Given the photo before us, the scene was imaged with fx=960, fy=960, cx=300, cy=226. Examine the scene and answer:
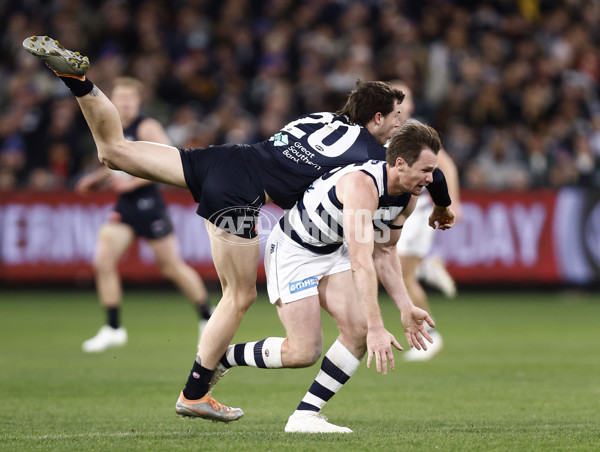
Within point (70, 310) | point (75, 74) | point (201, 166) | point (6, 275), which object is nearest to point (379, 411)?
point (201, 166)

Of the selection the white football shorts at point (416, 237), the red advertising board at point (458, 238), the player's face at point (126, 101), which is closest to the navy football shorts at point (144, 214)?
the player's face at point (126, 101)

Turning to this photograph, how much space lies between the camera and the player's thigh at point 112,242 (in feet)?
34.1

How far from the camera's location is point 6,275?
625 inches

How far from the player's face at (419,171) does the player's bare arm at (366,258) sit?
8.9 inches

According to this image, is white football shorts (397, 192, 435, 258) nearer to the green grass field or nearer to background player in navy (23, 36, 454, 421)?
the green grass field

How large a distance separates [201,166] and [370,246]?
138 centimetres

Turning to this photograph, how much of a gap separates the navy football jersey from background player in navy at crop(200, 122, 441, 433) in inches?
3.9

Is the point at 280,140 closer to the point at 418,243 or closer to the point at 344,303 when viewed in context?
the point at 344,303

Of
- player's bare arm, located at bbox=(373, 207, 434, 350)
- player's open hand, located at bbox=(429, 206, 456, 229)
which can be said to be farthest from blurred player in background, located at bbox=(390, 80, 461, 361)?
player's bare arm, located at bbox=(373, 207, 434, 350)

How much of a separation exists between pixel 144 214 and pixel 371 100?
4690mm

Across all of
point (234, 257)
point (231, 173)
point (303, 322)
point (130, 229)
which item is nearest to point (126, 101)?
point (130, 229)

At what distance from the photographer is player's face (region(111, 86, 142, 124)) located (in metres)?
10.3

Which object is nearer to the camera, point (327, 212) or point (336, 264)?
point (327, 212)

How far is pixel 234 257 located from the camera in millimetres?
6156
